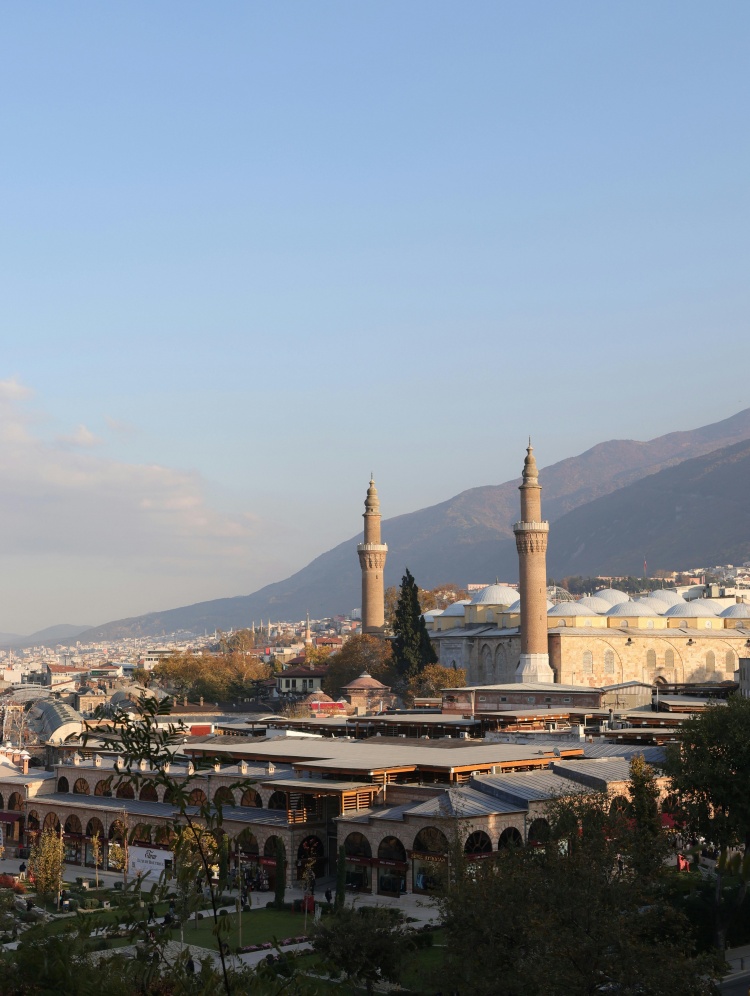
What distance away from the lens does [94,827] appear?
44.7 meters

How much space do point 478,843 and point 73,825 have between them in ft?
58.3

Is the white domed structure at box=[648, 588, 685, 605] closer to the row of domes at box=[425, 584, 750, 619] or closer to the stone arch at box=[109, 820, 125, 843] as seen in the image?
the row of domes at box=[425, 584, 750, 619]

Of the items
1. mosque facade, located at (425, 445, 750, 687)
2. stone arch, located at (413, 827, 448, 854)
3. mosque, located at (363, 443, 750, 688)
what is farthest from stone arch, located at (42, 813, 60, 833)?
mosque, located at (363, 443, 750, 688)

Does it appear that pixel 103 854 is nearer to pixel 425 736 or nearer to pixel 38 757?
pixel 425 736

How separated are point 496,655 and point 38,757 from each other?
34.3 meters

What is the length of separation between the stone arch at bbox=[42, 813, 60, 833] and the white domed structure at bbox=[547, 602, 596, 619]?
4830cm

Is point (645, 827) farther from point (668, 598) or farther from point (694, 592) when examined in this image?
point (694, 592)

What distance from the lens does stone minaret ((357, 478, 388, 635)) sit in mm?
94438

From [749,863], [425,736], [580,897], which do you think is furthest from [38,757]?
[580,897]

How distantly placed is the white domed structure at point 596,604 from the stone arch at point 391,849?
61.2 meters

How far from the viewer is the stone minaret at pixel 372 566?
94438 millimetres

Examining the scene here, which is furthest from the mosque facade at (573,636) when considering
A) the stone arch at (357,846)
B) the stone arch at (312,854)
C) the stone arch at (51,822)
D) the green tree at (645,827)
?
the stone arch at (357,846)

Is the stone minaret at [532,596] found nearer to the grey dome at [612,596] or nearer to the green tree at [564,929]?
the grey dome at [612,596]

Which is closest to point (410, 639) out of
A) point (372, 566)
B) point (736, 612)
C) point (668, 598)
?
point (372, 566)
